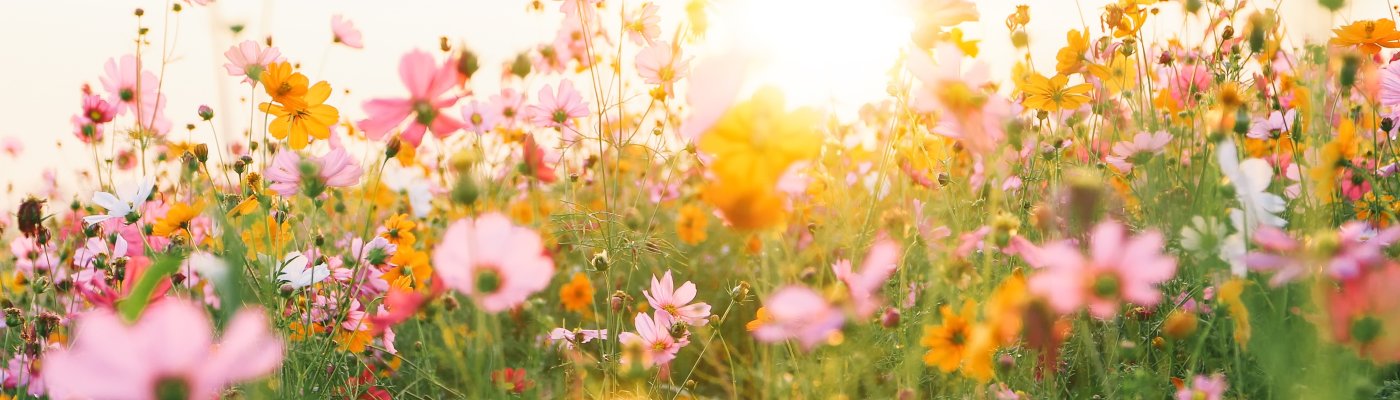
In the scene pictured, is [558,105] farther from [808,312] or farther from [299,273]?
[808,312]

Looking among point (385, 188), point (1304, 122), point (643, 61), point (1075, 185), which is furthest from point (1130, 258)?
point (385, 188)

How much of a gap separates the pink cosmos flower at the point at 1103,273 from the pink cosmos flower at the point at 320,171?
513 mm

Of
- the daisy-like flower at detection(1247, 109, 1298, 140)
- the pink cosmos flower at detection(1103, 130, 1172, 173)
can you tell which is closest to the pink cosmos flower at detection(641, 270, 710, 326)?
the pink cosmos flower at detection(1103, 130, 1172, 173)

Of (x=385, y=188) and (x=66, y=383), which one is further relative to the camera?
(x=385, y=188)

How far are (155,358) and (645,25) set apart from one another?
3.08ft

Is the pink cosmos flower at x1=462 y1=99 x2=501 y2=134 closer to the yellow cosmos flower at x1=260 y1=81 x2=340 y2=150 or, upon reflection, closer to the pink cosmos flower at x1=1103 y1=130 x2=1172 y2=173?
the yellow cosmos flower at x1=260 y1=81 x2=340 y2=150

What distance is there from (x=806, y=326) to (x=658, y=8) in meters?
0.82

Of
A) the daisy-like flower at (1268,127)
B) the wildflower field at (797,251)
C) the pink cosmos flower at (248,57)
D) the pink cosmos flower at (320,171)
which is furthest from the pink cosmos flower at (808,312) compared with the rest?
the daisy-like flower at (1268,127)

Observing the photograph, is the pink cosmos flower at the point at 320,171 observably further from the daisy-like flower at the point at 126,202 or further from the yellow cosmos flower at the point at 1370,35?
the yellow cosmos flower at the point at 1370,35

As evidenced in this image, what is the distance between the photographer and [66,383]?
299 millimetres

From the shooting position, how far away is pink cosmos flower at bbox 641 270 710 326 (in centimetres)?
84

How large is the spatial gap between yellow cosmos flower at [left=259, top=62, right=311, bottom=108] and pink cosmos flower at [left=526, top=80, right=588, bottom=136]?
34cm

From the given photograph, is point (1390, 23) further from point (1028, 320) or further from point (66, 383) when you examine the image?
point (66, 383)

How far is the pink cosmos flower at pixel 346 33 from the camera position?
3.84 feet
